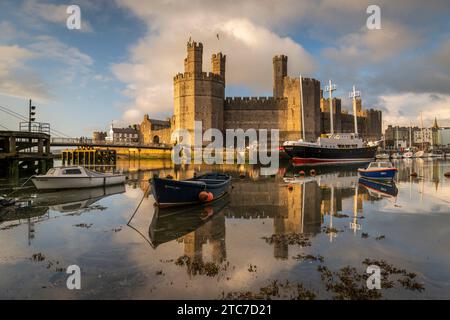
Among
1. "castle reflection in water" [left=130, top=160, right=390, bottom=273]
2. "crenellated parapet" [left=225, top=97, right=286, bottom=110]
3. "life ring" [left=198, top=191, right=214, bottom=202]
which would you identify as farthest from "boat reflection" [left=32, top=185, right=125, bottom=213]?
"crenellated parapet" [left=225, top=97, right=286, bottom=110]

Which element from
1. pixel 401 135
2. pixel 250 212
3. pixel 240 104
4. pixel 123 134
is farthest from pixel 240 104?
pixel 401 135

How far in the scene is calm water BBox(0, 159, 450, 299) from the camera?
5.42 metres

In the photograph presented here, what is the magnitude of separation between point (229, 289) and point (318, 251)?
271 cm

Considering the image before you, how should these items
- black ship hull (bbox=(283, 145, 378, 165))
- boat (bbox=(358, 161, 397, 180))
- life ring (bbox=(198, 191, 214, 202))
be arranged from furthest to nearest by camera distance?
black ship hull (bbox=(283, 145, 378, 165)), boat (bbox=(358, 161, 397, 180)), life ring (bbox=(198, 191, 214, 202))

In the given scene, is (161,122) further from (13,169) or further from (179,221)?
(179,221)

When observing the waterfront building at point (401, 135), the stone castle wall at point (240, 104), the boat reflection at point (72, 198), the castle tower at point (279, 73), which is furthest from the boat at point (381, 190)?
the waterfront building at point (401, 135)

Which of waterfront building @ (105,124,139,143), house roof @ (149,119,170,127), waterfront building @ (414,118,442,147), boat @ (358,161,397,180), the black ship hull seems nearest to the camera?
boat @ (358,161,397,180)

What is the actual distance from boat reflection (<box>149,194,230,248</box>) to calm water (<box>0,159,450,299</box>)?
0.03m

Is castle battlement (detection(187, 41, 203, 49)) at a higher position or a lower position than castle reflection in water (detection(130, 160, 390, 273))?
higher

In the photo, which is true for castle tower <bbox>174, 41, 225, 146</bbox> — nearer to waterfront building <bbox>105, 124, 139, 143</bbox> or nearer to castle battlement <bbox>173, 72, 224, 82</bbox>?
castle battlement <bbox>173, 72, 224, 82</bbox>

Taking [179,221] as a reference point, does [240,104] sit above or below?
above

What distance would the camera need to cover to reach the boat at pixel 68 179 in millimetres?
16531

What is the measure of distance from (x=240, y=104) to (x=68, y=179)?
50323 mm

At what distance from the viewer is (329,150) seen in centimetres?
4566
